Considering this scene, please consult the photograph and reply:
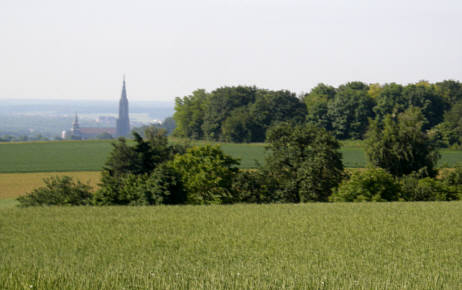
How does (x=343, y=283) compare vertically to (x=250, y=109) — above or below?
below

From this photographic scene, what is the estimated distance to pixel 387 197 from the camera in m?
37.4

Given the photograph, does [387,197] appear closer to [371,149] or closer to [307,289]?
[371,149]

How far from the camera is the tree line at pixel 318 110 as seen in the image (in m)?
104

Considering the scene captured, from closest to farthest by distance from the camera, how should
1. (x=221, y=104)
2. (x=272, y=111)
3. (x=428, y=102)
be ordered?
1. (x=428, y=102)
2. (x=272, y=111)
3. (x=221, y=104)

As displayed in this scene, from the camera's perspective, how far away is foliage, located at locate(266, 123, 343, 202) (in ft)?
128

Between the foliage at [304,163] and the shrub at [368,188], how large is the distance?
1881 millimetres

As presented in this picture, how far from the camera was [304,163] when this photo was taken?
39.7 m

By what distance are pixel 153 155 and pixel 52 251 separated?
24.8m

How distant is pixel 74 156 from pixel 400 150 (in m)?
54.4

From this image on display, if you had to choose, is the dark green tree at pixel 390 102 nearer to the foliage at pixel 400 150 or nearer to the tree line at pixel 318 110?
the tree line at pixel 318 110

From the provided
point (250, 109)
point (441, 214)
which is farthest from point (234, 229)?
point (250, 109)

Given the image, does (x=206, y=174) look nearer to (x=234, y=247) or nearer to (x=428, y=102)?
(x=234, y=247)

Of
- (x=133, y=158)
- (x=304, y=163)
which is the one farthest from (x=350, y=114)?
(x=133, y=158)

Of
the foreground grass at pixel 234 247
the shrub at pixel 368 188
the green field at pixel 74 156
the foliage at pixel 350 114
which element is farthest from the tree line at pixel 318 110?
the foreground grass at pixel 234 247
